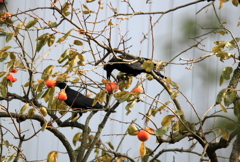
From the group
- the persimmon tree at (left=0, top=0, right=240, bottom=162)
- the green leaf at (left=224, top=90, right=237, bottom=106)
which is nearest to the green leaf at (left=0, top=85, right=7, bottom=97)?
the persimmon tree at (left=0, top=0, right=240, bottom=162)

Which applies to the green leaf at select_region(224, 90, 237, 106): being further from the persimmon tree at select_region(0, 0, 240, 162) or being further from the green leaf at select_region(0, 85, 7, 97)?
the green leaf at select_region(0, 85, 7, 97)

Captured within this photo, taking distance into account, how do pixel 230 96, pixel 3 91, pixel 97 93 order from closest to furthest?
pixel 230 96
pixel 3 91
pixel 97 93

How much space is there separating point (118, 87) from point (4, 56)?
24.8 inches

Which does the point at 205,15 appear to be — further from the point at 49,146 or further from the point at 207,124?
the point at 49,146

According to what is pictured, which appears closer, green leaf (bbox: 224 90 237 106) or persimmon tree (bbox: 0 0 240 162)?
green leaf (bbox: 224 90 237 106)

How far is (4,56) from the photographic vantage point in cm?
194

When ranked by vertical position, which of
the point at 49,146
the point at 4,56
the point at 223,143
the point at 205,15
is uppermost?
the point at 4,56

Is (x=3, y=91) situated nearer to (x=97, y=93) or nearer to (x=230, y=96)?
(x=97, y=93)

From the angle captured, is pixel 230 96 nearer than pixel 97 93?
Yes

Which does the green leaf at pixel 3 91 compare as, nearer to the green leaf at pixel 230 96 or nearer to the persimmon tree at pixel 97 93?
the persimmon tree at pixel 97 93

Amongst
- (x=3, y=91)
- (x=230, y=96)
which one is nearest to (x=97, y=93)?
(x=3, y=91)

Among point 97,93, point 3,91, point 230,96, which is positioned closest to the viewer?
point 230,96

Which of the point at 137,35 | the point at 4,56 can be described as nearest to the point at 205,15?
the point at 4,56

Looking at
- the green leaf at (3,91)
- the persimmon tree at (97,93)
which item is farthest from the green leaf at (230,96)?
the green leaf at (3,91)
